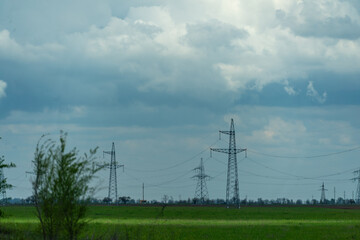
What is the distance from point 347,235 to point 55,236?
29520mm

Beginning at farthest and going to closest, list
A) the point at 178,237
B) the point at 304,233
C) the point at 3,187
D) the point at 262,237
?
the point at 304,233, the point at 262,237, the point at 178,237, the point at 3,187

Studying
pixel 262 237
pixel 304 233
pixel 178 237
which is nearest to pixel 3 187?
pixel 178 237

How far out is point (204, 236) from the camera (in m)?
48.0

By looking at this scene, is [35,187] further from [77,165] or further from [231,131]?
[231,131]

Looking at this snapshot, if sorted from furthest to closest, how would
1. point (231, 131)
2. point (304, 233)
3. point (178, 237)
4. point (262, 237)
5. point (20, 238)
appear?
point (231, 131) < point (304, 233) < point (262, 237) < point (178, 237) < point (20, 238)

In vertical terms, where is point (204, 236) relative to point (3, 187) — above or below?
below

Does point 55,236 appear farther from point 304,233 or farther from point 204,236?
point 304,233

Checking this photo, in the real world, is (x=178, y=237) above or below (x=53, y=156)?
below

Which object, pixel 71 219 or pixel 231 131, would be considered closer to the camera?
pixel 71 219

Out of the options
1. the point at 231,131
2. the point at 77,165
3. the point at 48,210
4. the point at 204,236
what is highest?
the point at 231,131

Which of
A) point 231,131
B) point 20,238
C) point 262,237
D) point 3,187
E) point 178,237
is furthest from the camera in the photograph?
point 231,131

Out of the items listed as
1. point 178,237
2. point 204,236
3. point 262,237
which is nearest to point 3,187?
point 178,237

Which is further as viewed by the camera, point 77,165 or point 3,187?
point 3,187

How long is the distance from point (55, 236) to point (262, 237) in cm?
2357
